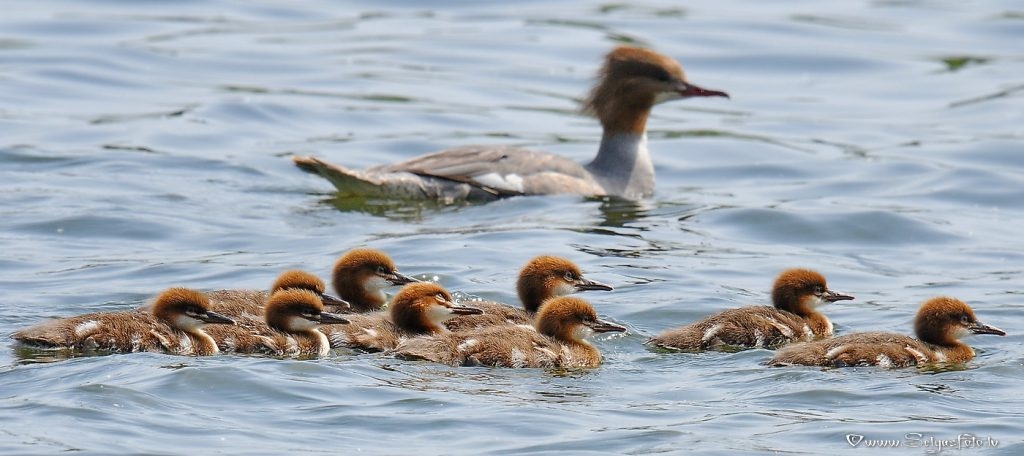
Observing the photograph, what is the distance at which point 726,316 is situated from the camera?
10211mm

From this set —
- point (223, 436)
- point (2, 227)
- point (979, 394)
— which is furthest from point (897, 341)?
point (2, 227)

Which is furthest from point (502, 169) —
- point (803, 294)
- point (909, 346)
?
point (909, 346)

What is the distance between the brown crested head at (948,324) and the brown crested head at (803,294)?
63 cm

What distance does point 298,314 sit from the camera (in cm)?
976

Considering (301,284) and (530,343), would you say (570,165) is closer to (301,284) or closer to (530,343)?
(301,284)

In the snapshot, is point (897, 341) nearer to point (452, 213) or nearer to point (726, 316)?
point (726, 316)

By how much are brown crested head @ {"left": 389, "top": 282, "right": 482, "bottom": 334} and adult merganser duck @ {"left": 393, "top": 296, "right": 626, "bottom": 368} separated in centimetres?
24

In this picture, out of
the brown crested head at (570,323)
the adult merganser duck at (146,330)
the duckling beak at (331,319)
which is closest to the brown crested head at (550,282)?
the brown crested head at (570,323)

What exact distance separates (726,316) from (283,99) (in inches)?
418

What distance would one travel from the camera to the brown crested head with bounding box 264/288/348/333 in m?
9.74

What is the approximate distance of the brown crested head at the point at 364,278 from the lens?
10820mm

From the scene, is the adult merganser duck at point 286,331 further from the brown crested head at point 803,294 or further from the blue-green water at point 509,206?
the brown crested head at point 803,294

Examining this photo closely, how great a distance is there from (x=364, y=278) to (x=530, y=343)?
61.8 inches

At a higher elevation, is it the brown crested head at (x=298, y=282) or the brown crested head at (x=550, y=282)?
the brown crested head at (x=298, y=282)
